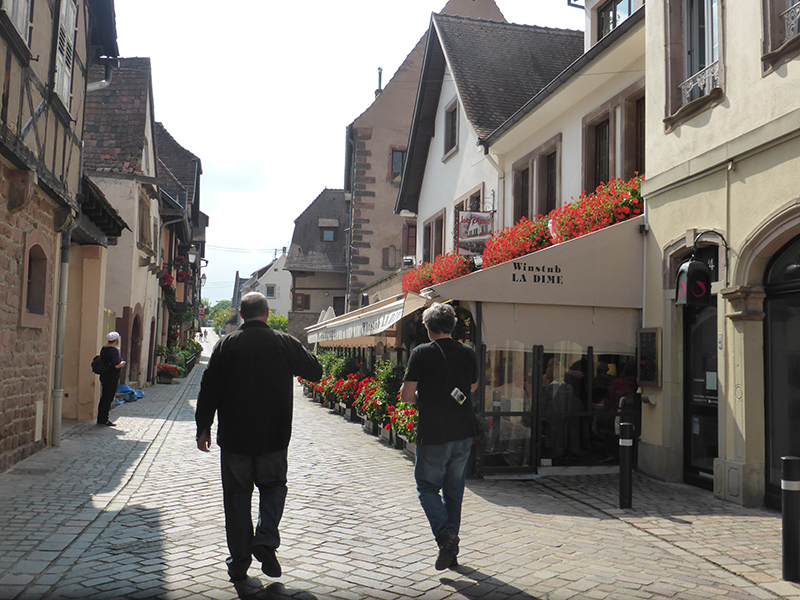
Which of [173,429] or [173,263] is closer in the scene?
[173,429]

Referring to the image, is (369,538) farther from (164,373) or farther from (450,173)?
(164,373)

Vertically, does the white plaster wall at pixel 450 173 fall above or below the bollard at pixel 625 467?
above

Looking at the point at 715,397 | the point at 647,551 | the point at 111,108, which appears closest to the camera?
the point at 647,551

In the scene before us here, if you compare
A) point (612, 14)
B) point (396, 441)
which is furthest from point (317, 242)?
point (396, 441)

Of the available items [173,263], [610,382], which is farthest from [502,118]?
[173,263]

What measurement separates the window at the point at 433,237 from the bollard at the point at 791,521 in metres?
14.2

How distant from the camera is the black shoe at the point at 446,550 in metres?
4.94

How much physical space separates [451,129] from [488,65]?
177cm

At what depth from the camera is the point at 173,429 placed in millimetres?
12984

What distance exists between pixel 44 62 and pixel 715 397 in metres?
8.61

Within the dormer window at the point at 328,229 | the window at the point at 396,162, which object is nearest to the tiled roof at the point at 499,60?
the window at the point at 396,162

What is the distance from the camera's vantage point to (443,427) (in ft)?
16.9

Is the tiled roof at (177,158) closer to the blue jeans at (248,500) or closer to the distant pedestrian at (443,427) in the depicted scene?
the distant pedestrian at (443,427)

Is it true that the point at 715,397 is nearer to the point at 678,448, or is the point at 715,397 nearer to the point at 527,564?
the point at 678,448
